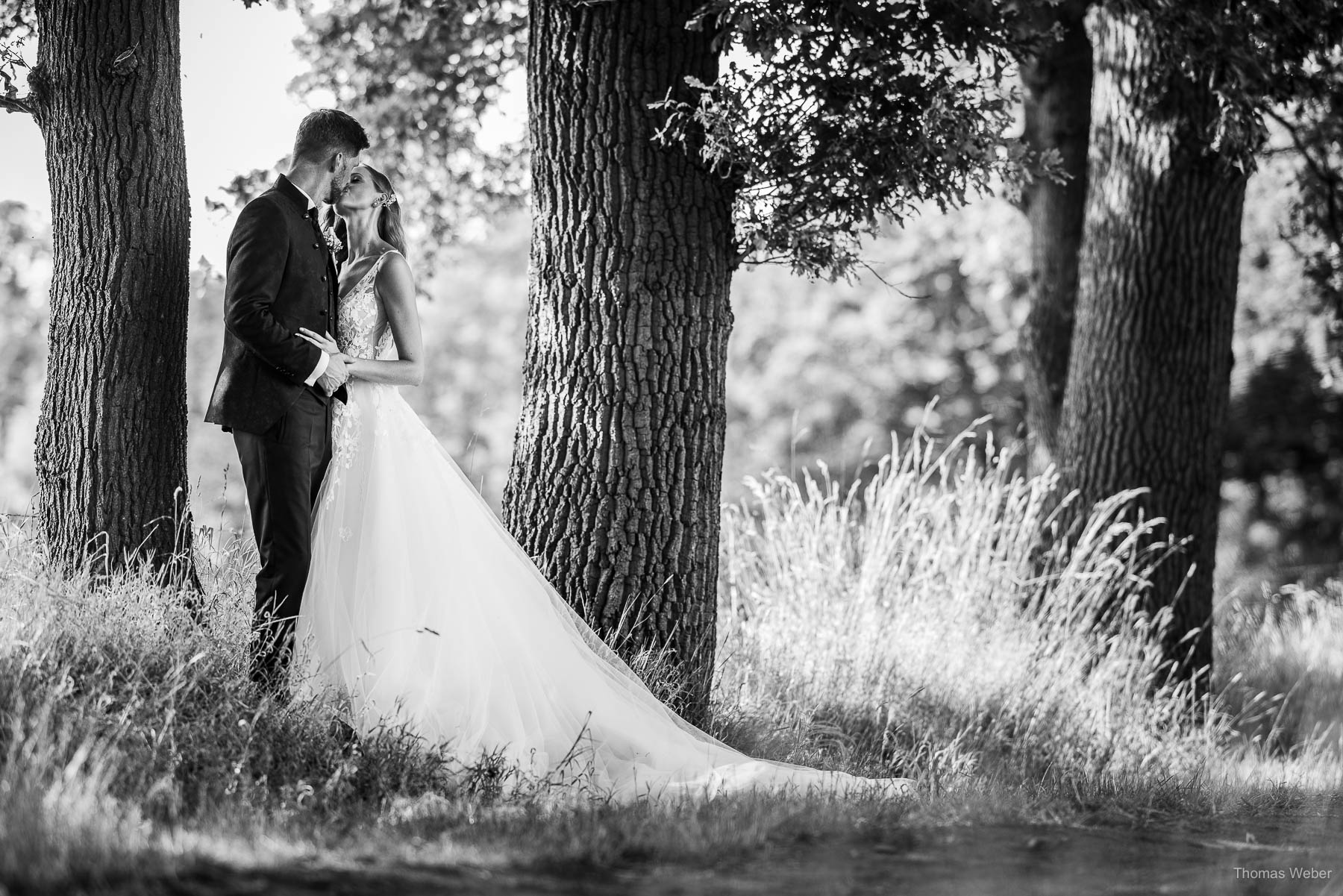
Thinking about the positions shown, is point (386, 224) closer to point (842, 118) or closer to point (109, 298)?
point (109, 298)

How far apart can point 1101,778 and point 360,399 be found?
3.57 m

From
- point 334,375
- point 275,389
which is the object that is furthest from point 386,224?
point 275,389

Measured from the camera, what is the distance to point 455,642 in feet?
15.5

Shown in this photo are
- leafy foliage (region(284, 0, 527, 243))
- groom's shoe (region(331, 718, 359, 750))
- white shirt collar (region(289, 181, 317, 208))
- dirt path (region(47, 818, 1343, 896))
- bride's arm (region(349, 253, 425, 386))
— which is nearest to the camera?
dirt path (region(47, 818, 1343, 896))

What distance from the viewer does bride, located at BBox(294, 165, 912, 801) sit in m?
4.59

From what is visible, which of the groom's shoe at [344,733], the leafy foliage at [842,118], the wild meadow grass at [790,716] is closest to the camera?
the wild meadow grass at [790,716]

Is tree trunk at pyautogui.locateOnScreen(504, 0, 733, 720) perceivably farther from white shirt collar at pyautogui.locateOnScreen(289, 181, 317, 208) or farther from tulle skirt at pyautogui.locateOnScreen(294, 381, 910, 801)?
white shirt collar at pyautogui.locateOnScreen(289, 181, 317, 208)

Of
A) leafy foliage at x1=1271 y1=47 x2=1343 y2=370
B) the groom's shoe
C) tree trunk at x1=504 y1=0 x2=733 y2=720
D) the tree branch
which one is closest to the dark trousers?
the groom's shoe

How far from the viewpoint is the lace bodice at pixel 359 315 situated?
5.03m

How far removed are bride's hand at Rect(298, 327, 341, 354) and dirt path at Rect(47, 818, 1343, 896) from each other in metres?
2.06

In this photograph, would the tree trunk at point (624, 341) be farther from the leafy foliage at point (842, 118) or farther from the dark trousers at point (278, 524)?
the dark trousers at point (278, 524)

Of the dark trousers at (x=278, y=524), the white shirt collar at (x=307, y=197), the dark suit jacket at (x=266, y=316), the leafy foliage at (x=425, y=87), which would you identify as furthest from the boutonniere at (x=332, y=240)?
the leafy foliage at (x=425, y=87)

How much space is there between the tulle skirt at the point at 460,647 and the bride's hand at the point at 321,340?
228 mm

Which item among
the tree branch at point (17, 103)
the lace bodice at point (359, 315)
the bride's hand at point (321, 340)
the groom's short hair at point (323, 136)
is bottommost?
the bride's hand at point (321, 340)
